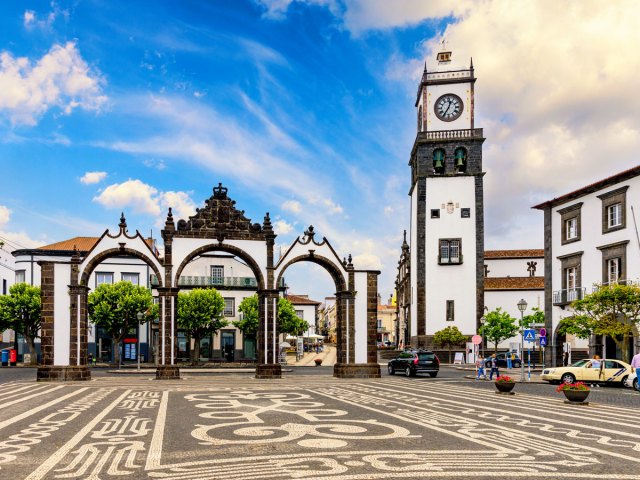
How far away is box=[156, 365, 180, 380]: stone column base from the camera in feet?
97.9

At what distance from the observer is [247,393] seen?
2173cm

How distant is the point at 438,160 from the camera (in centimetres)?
5972

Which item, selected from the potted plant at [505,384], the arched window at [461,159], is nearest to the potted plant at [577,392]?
the potted plant at [505,384]

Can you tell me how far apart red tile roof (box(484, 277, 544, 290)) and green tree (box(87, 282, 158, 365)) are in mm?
32151

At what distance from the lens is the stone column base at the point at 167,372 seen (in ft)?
97.9

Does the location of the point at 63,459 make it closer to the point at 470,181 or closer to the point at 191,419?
the point at 191,419

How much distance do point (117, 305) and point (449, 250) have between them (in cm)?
2909

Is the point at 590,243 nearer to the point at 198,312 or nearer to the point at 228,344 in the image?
the point at 198,312

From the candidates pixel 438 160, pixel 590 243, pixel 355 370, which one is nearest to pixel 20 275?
pixel 438 160

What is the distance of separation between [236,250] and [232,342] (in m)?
32.6

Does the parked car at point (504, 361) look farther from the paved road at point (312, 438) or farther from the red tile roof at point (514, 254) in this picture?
the paved road at point (312, 438)

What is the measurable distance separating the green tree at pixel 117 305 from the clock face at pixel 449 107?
102 ft

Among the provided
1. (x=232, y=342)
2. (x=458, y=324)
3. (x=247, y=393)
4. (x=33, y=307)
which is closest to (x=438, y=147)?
(x=458, y=324)

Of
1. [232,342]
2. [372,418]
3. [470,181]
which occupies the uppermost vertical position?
[470,181]
